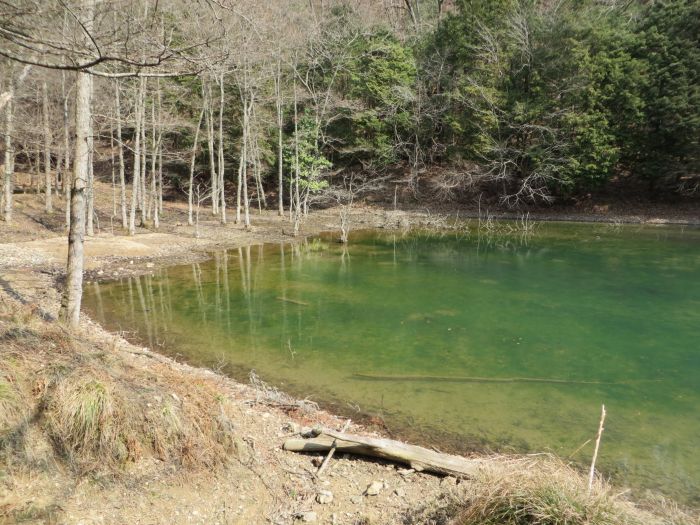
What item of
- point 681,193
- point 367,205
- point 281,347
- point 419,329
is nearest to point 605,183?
point 681,193

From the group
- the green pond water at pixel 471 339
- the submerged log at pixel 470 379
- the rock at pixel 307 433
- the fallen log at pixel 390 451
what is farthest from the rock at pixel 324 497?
the submerged log at pixel 470 379

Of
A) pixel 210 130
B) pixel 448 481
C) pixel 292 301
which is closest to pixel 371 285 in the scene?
pixel 292 301

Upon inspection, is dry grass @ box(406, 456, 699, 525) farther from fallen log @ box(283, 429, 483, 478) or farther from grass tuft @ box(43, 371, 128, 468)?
grass tuft @ box(43, 371, 128, 468)

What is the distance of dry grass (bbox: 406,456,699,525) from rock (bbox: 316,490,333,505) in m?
1.11

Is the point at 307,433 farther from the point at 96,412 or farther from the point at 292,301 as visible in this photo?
the point at 292,301

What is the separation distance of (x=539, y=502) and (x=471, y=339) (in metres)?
6.90

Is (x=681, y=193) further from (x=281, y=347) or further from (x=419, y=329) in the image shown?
(x=281, y=347)

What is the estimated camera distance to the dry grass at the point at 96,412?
13.0 ft

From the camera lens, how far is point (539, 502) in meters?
3.00

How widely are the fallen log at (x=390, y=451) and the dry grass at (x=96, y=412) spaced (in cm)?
88

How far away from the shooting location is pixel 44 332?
514cm

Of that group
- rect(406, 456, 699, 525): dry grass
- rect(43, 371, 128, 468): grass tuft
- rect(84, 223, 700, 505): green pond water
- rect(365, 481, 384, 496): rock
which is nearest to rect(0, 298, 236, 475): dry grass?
rect(43, 371, 128, 468): grass tuft

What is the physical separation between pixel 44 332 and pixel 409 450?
13.3 ft

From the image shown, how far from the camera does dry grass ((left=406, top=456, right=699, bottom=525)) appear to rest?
2898 millimetres
